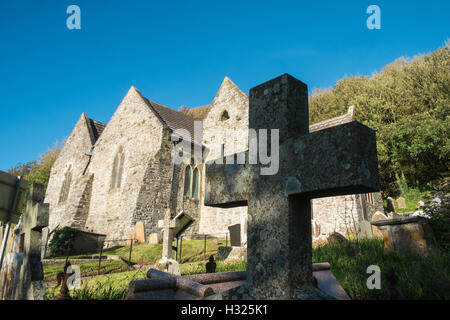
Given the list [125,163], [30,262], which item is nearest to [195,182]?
[125,163]

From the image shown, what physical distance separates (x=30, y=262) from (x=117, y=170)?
15.8 m

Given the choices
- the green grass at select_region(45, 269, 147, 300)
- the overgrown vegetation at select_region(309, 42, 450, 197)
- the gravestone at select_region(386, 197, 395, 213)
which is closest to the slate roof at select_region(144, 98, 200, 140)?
the green grass at select_region(45, 269, 147, 300)

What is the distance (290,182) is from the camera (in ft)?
7.80

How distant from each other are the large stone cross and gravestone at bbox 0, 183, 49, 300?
2011 mm

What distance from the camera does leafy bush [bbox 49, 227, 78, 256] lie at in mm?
12953

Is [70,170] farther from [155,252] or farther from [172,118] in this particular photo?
[155,252]

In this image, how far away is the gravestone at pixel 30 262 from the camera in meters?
2.78

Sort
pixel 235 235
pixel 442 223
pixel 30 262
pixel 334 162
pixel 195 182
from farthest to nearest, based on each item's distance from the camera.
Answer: pixel 195 182, pixel 235 235, pixel 442 223, pixel 30 262, pixel 334 162

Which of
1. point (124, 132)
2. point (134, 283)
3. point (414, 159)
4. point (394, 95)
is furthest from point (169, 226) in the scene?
point (394, 95)

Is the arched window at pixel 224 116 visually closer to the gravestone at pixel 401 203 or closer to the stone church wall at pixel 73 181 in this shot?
the stone church wall at pixel 73 181

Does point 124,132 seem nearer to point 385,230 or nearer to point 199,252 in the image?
point 199,252

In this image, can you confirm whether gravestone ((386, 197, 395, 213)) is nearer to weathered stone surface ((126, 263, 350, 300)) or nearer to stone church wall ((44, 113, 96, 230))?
stone church wall ((44, 113, 96, 230))

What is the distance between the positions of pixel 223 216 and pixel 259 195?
47.3ft

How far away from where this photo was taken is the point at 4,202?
4102 millimetres
